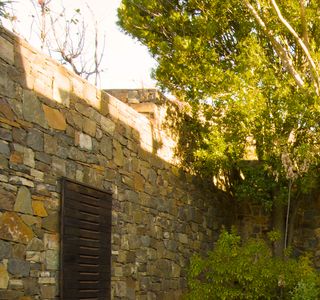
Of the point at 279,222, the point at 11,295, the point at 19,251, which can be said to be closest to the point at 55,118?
the point at 19,251

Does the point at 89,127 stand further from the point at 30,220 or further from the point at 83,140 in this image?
the point at 30,220

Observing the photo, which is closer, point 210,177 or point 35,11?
point 210,177

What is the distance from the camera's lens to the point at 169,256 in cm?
840

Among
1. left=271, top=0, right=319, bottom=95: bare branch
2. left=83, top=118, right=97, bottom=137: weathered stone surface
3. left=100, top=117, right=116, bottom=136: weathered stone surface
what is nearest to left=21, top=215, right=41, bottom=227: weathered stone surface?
left=83, top=118, right=97, bottom=137: weathered stone surface

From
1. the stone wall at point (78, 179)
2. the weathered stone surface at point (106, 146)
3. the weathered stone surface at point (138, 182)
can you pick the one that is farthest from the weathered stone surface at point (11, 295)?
the weathered stone surface at point (138, 182)

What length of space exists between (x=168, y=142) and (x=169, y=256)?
160 centimetres

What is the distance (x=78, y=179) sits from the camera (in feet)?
20.4

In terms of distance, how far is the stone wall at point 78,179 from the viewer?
5.20 m

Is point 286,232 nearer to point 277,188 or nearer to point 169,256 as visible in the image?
point 277,188

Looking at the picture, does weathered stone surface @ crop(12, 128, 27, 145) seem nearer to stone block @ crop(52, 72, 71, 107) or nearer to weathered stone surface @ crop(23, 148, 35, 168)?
weathered stone surface @ crop(23, 148, 35, 168)

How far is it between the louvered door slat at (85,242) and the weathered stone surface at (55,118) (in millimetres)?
524

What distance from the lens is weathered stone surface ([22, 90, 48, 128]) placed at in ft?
17.9

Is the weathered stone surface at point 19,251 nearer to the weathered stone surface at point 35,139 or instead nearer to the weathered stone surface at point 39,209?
the weathered stone surface at point 39,209

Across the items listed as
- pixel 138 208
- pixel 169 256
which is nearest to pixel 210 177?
pixel 169 256
